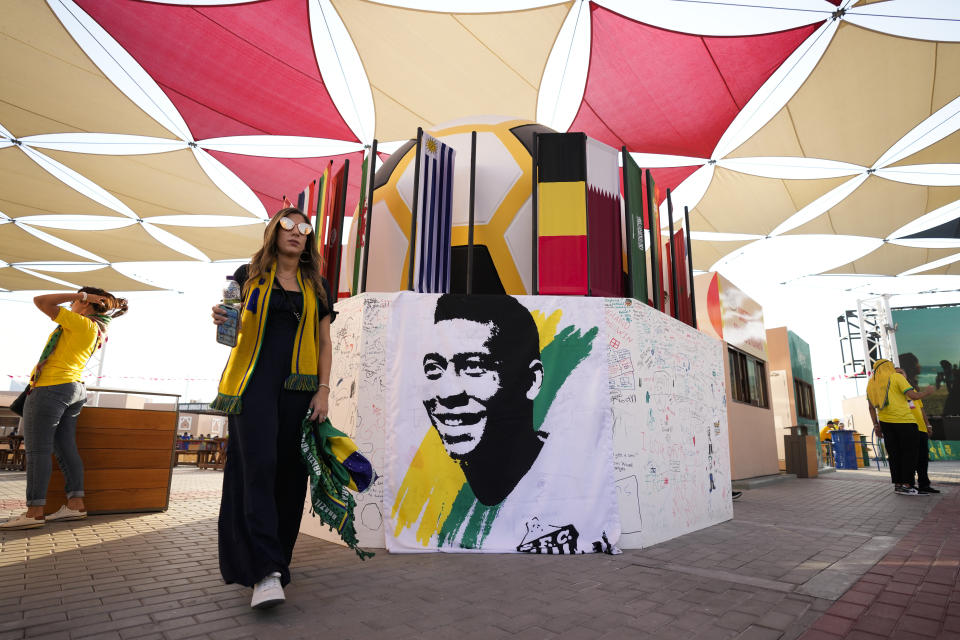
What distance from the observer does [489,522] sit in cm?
Result: 368

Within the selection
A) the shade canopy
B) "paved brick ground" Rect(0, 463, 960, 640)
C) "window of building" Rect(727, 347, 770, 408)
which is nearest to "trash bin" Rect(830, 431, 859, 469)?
"window of building" Rect(727, 347, 770, 408)

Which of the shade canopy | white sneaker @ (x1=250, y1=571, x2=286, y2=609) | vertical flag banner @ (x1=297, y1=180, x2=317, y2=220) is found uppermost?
the shade canopy

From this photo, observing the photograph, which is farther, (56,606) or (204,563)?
(204,563)

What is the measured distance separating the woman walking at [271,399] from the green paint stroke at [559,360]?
1.79 metres

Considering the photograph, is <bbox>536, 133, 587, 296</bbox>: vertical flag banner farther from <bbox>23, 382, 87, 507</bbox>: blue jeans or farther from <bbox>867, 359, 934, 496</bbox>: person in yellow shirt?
<bbox>867, 359, 934, 496</bbox>: person in yellow shirt

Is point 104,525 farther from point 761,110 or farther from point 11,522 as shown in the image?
point 761,110

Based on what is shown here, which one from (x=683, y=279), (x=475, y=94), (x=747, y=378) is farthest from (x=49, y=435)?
(x=747, y=378)

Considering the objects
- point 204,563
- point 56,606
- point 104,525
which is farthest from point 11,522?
point 56,606

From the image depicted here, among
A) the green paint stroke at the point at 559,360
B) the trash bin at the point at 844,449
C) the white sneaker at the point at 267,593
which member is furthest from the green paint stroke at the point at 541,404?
the trash bin at the point at 844,449

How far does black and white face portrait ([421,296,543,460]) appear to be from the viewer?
3.85m

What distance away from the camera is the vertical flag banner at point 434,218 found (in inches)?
181

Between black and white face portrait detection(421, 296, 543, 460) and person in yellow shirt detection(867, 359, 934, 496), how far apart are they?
20.9 feet

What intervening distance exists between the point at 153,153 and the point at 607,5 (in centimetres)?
989

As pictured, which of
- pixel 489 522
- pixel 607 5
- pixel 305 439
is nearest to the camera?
pixel 305 439
